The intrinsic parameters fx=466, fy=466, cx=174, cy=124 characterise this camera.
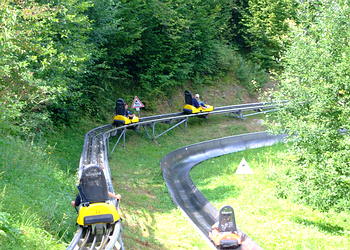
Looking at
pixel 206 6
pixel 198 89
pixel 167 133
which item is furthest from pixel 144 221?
pixel 206 6

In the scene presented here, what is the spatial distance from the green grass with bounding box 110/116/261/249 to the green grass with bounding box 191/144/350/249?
1676mm

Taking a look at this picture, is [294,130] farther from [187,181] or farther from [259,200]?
[187,181]

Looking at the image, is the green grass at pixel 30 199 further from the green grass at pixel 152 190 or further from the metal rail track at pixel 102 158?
the green grass at pixel 152 190

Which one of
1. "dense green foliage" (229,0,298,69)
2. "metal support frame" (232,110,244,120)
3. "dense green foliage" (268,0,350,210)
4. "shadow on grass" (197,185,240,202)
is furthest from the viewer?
"dense green foliage" (229,0,298,69)

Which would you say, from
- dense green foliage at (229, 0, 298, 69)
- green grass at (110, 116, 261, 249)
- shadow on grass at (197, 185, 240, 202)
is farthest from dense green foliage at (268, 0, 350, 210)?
dense green foliage at (229, 0, 298, 69)

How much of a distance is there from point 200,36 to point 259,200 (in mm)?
18288

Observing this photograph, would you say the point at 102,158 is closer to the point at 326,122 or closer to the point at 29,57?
the point at 29,57

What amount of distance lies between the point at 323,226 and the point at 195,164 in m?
8.36

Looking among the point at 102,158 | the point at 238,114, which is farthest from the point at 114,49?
the point at 102,158

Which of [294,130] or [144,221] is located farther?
[294,130]

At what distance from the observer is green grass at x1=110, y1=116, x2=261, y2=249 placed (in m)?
11.9

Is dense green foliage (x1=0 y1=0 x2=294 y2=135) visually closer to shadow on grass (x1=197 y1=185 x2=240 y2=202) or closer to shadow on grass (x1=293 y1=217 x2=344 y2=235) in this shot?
shadow on grass (x1=197 y1=185 x2=240 y2=202)

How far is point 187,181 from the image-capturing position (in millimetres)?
18359

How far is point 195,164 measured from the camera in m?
21.5
